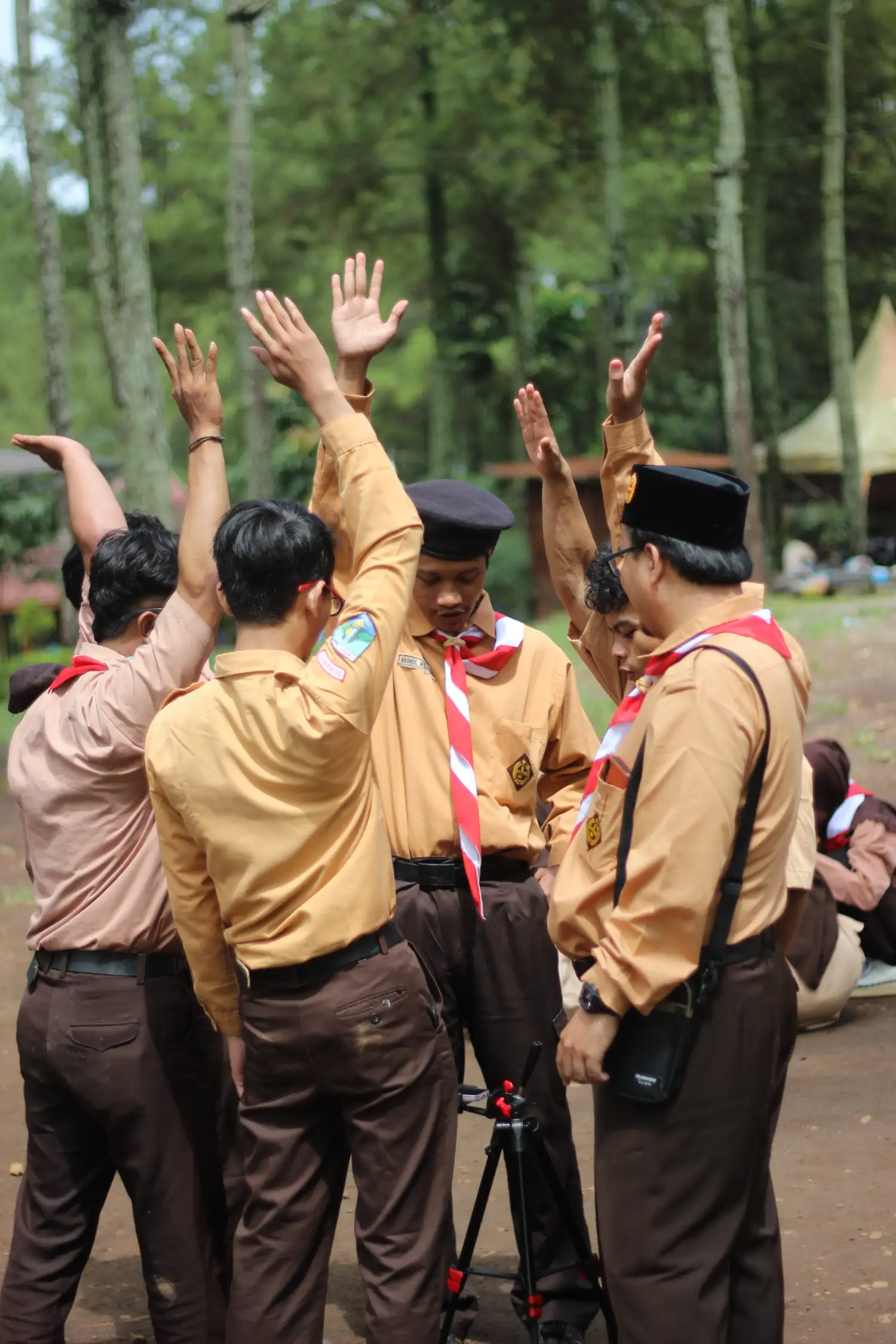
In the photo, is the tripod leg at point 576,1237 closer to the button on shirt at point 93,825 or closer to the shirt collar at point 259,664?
the button on shirt at point 93,825

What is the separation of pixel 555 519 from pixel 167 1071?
1.77 meters

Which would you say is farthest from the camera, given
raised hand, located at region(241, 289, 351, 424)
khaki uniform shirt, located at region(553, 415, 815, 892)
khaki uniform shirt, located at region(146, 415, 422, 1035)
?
khaki uniform shirt, located at region(553, 415, 815, 892)

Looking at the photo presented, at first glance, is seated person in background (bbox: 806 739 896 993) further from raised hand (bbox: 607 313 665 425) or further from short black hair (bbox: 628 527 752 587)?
short black hair (bbox: 628 527 752 587)

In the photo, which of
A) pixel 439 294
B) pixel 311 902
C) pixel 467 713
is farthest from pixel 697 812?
pixel 439 294

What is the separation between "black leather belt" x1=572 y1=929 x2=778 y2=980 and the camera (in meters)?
3.02

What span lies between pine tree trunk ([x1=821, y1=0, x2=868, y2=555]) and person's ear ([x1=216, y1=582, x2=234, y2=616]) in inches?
883

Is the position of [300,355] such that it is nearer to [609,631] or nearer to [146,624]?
[146,624]

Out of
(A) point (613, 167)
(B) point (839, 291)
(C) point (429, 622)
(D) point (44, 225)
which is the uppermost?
(A) point (613, 167)

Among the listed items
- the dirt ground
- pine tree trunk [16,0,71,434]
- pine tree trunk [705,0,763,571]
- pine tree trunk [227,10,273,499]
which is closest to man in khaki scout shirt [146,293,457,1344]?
the dirt ground

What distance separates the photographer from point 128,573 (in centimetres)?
361

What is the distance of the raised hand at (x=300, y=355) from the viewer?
3.36 metres

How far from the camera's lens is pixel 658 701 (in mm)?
2992

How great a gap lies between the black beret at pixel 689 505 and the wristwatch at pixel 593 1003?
3.06 feet

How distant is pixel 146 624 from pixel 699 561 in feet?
4.58
